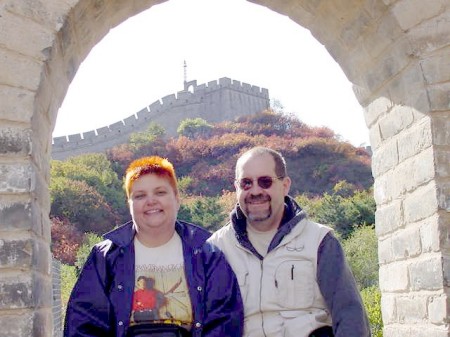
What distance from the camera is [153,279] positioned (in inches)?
115

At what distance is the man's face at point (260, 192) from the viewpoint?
310cm

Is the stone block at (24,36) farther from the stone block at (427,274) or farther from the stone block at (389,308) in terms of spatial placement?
the stone block at (389,308)

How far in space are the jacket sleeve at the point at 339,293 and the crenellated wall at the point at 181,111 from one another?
1264 inches

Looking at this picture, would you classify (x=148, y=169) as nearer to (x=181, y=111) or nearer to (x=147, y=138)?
(x=147, y=138)

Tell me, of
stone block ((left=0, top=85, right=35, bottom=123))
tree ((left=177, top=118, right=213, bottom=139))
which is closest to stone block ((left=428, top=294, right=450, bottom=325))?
stone block ((left=0, top=85, right=35, bottom=123))

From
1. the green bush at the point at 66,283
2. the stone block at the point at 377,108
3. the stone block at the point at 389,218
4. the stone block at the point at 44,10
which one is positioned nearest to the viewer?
the stone block at the point at 44,10

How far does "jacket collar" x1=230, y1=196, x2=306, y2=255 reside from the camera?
3.08 meters

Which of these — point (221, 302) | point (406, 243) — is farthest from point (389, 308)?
point (221, 302)

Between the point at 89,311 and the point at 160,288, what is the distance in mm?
321

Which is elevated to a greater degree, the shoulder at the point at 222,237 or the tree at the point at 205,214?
the tree at the point at 205,214

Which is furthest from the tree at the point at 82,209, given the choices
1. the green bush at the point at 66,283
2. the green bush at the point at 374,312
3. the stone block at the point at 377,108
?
the stone block at the point at 377,108

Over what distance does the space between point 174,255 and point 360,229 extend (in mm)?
14050

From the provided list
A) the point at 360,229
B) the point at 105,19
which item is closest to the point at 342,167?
the point at 360,229

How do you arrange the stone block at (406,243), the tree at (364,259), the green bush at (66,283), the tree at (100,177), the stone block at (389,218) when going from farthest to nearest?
the tree at (100,177) → the tree at (364,259) → the green bush at (66,283) → the stone block at (389,218) → the stone block at (406,243)
